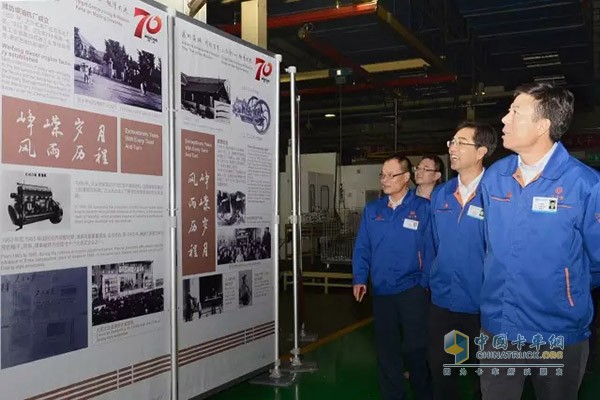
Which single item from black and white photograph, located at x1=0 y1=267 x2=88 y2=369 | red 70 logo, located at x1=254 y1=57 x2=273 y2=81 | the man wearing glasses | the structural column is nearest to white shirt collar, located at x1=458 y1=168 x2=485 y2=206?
the man wearing glasses

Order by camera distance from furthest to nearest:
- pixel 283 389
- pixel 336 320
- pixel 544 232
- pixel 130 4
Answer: pixel 336 320
pixel 283 389
pixel 130 4
pixel 544 232

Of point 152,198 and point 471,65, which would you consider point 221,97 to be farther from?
point 471,65

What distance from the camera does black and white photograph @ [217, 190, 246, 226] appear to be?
3865mm

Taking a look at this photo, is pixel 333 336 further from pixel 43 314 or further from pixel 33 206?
pixel 33 206

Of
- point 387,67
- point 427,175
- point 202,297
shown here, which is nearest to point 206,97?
point 202,297

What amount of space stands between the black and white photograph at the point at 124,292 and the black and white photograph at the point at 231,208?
74 centimetres

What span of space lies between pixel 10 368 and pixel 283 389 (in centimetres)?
214

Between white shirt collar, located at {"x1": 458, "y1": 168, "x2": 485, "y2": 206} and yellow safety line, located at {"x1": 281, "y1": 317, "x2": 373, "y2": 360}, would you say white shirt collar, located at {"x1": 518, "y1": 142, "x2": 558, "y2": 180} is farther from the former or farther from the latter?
yellow safety line, located at {"x1": 281, "y1": 317, "x2": 373, "y2": 360}

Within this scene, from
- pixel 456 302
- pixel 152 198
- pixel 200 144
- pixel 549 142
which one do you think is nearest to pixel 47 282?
pixel 152 198

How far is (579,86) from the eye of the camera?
31.6 ft

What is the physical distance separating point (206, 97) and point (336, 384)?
232 cm

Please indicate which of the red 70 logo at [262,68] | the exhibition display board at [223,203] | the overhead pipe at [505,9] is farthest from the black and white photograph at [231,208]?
the overhead pipe at [505,9]

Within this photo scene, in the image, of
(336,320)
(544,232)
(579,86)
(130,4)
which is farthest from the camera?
(579,86)

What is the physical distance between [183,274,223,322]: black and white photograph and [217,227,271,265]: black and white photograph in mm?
160
